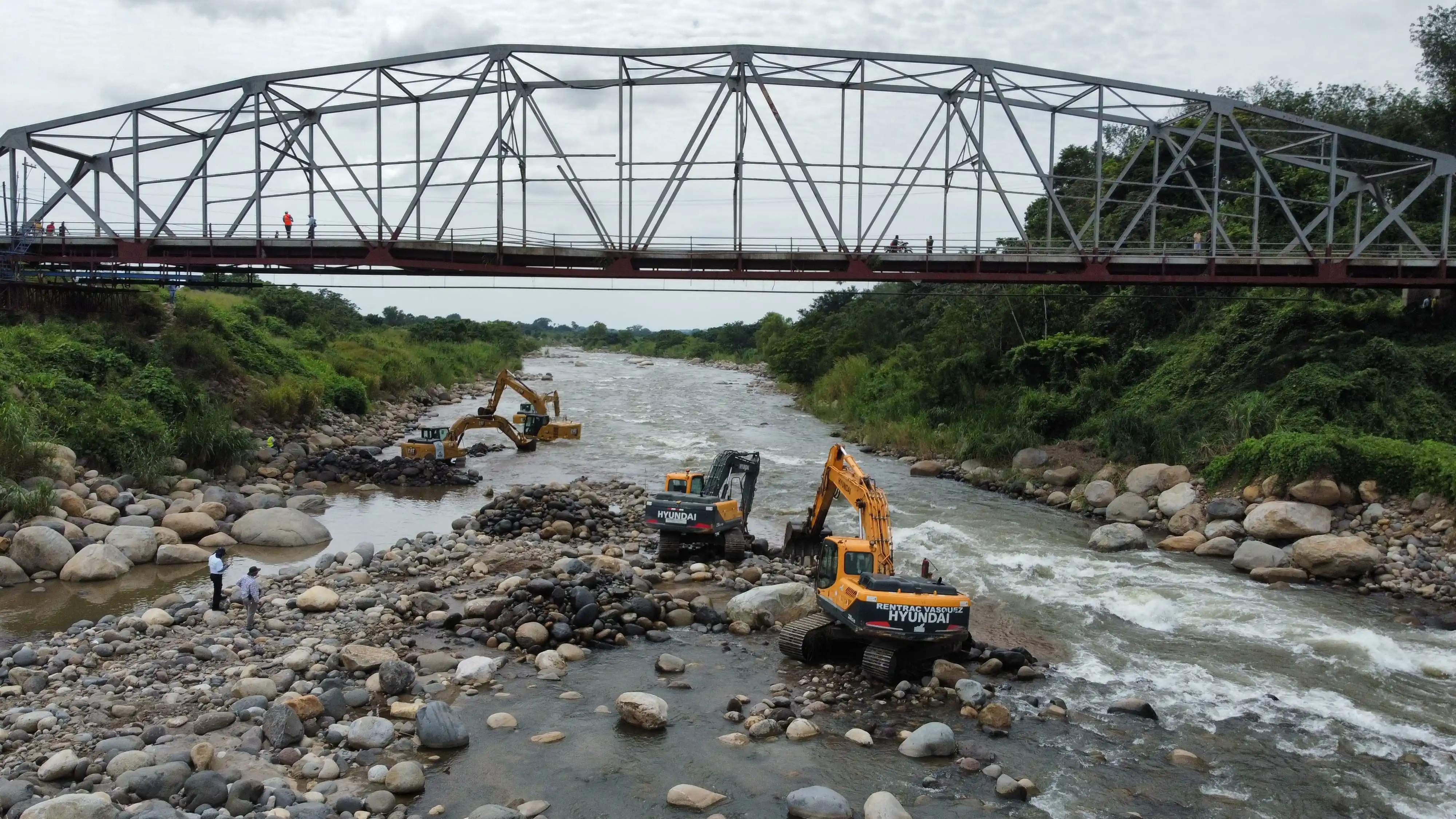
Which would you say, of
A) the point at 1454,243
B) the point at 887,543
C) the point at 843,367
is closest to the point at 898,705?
the point at 887,543

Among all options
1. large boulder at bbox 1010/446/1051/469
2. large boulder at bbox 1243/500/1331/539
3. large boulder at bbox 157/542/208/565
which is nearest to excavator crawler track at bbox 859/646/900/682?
large boulder at bbox 1243/500/1331/539

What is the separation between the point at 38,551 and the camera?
2055cm

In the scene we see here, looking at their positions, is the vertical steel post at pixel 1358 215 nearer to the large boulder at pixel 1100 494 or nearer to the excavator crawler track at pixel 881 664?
the large boulder at pixel 1100 494

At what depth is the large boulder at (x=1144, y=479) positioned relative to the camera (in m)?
30.5

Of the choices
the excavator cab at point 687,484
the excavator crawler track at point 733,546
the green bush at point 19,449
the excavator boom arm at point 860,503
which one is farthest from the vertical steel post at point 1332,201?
the green bush at point 19,449

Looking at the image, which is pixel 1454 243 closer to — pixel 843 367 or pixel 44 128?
pixel 843 367

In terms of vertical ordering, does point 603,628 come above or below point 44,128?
below

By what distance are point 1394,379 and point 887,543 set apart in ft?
74.4

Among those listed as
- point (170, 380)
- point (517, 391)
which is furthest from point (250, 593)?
point (517, 391)

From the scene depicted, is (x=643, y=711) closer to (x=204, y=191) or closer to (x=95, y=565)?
(x=95, y=565)

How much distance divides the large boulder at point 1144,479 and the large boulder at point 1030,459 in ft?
15.3

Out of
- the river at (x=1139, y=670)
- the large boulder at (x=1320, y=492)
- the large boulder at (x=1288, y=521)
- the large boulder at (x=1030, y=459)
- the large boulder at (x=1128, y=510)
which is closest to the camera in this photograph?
the river at (x=1139, y=670)

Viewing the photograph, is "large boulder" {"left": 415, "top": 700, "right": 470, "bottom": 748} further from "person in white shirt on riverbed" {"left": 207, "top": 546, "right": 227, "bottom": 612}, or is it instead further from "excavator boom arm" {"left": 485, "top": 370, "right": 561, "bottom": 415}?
"excavator boom arm" {"left": 485, "top": 370, "right": 561, "bottom": 415}

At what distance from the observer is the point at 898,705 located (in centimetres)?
1462
